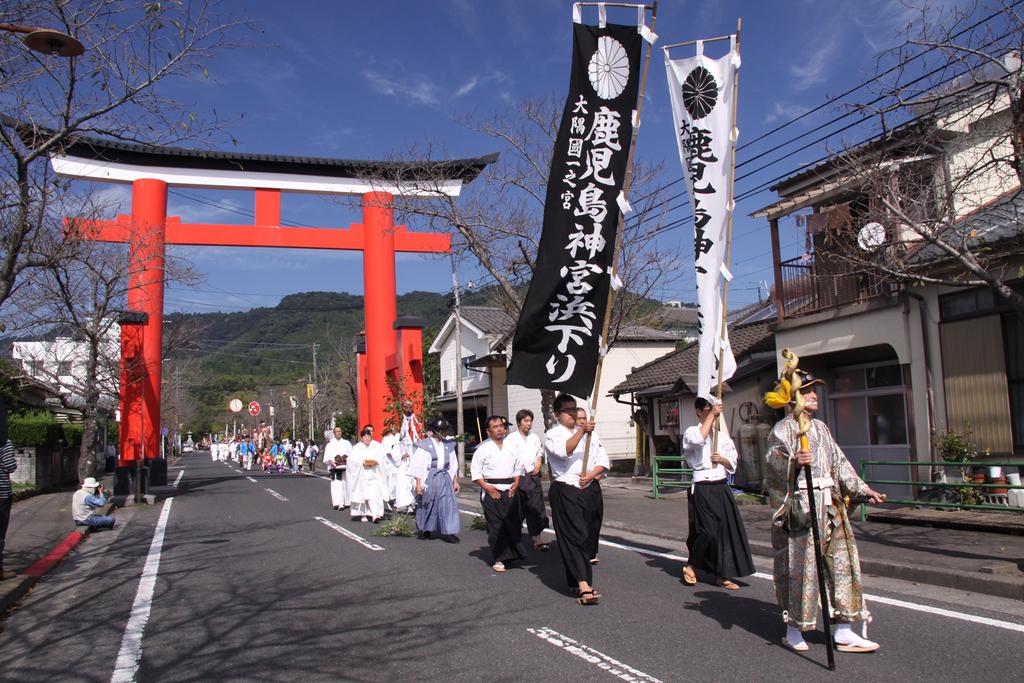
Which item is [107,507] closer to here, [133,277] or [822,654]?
[133,277]

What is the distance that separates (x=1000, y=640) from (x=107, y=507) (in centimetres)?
1683

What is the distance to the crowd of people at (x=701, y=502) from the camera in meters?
5.36

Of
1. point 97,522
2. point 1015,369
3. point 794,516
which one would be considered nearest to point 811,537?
point 794,516

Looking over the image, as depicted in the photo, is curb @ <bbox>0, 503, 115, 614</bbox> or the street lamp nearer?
the street lamp

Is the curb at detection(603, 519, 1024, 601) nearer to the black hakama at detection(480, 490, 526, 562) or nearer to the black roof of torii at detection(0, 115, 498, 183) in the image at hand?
Result: the black hakama at detection(480, 490, 526, 562)

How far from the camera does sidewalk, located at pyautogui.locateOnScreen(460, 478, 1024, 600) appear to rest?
7.40 meters

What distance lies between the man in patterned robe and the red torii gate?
48.9 feet

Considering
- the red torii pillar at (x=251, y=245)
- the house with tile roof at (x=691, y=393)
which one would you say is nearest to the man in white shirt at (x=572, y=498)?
the house with tile roof at (x=691, y=393)

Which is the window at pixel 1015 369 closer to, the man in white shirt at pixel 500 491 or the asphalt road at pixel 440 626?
the asphalt road at pixel 440 626

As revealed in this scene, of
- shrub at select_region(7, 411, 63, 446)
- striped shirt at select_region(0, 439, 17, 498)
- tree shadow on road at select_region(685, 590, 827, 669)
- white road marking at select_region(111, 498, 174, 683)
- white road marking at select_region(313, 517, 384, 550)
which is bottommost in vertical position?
white road marking at select_region(111, 498, 174, 683)

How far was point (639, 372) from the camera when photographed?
2573cm

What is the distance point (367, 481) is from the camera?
15.0m

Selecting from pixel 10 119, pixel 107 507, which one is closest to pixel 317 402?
pixel 107 507

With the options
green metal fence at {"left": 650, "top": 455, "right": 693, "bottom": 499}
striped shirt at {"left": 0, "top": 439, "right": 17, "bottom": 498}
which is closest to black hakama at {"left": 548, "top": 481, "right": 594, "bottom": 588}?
striped shirt at {"left": 0, "top": 439, "right": 17, "bottom": 498}
